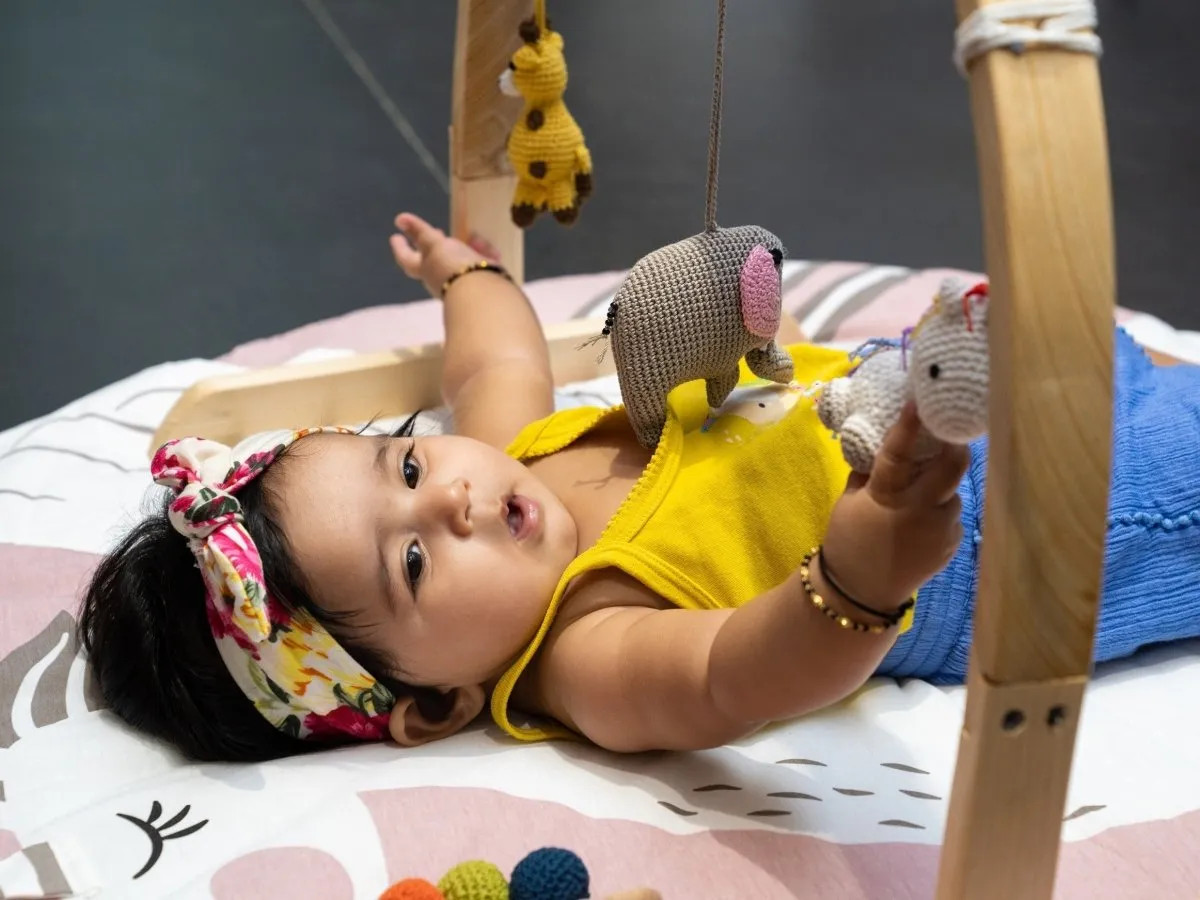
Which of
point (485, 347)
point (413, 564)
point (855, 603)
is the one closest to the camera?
point (855, 603)

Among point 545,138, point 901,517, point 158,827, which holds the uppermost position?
point 545,138

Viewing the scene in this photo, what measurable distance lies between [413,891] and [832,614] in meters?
0.25

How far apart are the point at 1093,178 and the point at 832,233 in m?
1.58

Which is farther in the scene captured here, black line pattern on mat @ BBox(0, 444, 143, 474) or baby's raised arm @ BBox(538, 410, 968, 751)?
black line pattern on mat @ BBox(0, 444, 143, 474)

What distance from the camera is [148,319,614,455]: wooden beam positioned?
3.73 feet

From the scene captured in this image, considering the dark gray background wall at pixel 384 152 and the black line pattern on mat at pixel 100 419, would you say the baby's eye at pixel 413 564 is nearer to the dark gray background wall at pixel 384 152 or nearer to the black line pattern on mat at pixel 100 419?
the black line pattern on mat at pixel 100 419

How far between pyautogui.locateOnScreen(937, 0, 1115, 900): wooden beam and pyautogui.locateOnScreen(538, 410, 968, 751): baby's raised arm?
63 millimetres

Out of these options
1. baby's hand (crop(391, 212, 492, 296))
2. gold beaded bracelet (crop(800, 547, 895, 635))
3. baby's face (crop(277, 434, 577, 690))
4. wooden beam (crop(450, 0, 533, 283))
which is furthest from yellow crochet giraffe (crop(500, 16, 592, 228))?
gold beaded bracelet (crop(800, 547, 895, 635))

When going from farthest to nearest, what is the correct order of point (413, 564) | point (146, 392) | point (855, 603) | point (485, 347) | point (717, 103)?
point (146, 392) < point (485, 347) < point (413, 564) < point (717, 103) < point (855, 603)

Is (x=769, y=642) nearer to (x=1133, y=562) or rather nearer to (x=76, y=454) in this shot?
(x=1133, y=562)

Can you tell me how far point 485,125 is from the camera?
1.17 meters

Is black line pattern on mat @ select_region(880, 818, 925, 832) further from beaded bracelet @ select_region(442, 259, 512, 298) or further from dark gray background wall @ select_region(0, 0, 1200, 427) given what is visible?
dark gray background wall @ select_region(0, 0, 1200, 427)

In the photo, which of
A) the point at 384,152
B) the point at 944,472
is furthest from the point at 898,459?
the point at 384,152

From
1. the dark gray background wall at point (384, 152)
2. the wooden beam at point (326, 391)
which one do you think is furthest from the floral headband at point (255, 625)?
the dark gray background wall at point (384, 152)
